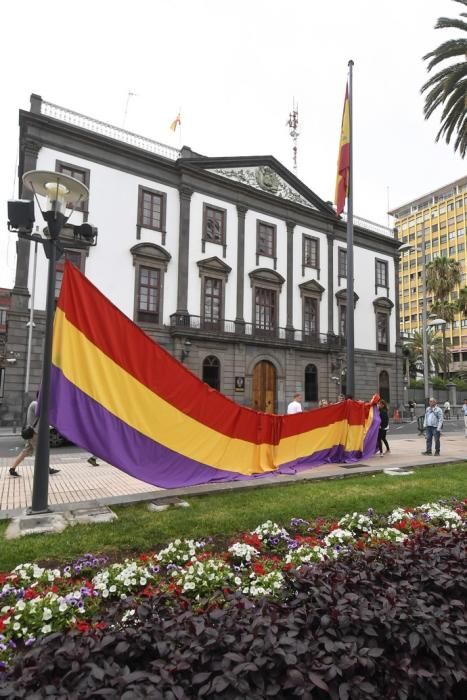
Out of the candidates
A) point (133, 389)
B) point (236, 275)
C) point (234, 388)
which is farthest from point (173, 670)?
point (236, 275)

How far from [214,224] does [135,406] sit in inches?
960

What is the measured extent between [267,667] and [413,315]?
108 metres

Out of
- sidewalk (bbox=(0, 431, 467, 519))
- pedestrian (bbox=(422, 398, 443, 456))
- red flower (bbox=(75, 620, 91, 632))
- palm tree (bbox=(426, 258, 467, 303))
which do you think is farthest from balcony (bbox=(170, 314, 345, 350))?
palm tree (bbox=(426, 258, 467, 303))

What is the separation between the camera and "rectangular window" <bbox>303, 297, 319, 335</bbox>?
32375 mm

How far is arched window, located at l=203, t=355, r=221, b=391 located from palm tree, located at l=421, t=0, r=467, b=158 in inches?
654

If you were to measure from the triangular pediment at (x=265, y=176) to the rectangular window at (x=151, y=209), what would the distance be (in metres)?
3.02

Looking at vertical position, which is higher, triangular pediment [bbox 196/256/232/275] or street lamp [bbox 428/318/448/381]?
triangular pediment [bbox 196/256/232/275]

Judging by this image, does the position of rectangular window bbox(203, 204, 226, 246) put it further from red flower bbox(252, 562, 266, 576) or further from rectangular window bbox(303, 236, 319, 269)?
red flower bbox(252, 562, 266, 576)

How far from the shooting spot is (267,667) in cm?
187

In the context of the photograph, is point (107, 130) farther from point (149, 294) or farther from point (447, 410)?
point (447, 410)

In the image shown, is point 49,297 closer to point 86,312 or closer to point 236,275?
point 86,312

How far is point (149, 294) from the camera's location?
26.1 metres

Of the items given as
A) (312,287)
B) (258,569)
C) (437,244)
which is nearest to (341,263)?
(312,287)

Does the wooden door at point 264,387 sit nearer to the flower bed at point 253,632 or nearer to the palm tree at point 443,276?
the flower bed at point 253,632
